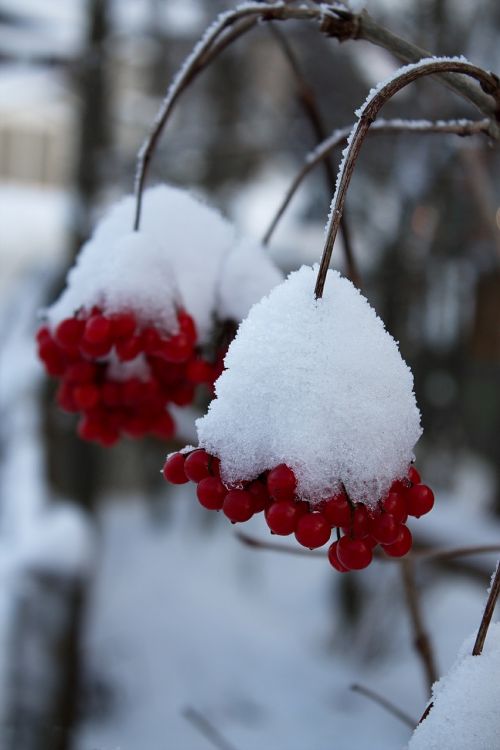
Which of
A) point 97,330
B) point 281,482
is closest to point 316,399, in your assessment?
point 281,482

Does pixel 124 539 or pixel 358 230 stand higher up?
pixel 358 230

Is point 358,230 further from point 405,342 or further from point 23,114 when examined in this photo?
point 23,114

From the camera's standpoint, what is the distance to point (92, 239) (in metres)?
0.79

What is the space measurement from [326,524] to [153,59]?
726cm

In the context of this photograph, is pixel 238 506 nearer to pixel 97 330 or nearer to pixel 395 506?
pixel 395 506

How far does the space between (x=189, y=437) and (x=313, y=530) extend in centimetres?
226

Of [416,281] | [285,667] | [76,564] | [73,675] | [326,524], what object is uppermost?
[326,524]

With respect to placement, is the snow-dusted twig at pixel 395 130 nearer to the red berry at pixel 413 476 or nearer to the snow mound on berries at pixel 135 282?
the snow mound on berries at pixel 135 282

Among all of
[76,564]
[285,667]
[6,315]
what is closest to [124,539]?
[6,315]

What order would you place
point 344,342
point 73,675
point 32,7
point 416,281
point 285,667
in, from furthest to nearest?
point 32,7 → point 416,281 → point 285,667 → point 73,675 → point 344,342

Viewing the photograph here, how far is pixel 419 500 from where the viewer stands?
48 cm

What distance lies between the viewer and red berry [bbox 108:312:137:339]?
0.68 metres

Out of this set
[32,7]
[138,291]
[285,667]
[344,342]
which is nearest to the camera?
[344,342]

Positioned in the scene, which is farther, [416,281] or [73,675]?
[416,281]
